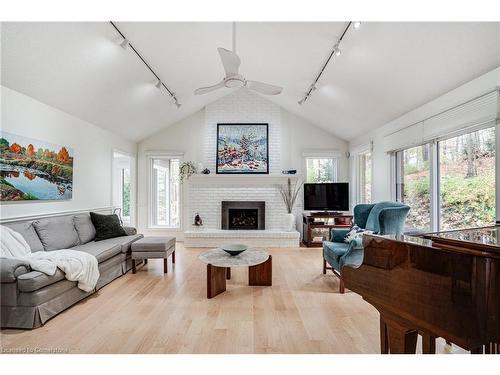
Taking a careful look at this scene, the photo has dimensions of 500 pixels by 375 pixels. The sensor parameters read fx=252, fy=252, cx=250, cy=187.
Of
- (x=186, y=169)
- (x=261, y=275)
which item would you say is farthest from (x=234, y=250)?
(x=186, y=169)

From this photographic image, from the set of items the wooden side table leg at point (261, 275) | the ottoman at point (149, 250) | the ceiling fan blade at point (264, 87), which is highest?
the ceiling fan blade at point (264, 87)

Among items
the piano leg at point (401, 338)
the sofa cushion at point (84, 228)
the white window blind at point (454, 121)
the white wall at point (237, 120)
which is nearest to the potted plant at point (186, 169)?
the white wall at point (237, 120)

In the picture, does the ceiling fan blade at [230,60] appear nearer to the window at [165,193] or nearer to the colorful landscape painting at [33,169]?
the colorful landscape painting at [33,169]

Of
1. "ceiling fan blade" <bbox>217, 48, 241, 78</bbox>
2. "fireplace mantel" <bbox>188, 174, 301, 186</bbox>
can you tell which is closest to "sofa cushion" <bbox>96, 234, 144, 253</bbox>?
"fireplace mantel" <bbox>188, 174, 301, 186</bbox>

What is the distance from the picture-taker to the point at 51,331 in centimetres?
209

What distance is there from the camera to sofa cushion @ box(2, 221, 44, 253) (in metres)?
2.70

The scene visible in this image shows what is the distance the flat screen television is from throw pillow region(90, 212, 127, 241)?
3682 mm

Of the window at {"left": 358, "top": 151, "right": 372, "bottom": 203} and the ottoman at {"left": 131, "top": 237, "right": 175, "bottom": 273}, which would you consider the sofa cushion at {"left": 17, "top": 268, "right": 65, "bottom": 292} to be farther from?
the window at {"left": 358, "top": 151, "right": 372, "bottom": 203}

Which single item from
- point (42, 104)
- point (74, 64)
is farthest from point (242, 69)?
point (42, 104)

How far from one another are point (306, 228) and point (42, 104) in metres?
4.88

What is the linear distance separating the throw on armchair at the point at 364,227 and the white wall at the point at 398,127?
1.16 meters

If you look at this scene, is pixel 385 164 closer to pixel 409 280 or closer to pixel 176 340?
pixel 409 280

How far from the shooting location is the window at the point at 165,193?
6.02m

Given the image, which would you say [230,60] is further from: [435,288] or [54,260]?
[54,260]
